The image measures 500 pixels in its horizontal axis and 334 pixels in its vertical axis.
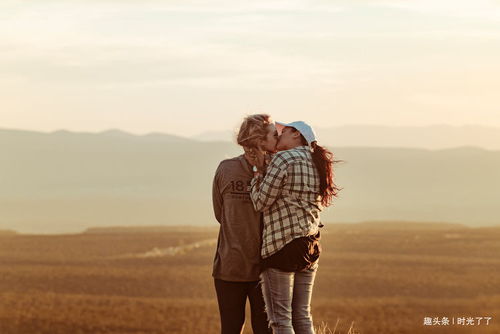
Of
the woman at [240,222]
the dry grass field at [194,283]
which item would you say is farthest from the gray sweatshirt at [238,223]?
the dry grass field at [194,283]

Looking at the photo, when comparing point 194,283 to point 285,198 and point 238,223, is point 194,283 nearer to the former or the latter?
point 238,223

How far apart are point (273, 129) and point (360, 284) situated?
157ft

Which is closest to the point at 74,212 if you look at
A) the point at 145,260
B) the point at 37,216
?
the point at 37,216

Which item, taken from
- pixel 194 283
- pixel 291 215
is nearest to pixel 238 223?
pixel 291 215

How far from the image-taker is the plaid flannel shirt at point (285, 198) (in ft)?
14.1

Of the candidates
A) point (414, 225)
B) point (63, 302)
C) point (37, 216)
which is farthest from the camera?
point (37, 216)

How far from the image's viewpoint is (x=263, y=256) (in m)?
4.40

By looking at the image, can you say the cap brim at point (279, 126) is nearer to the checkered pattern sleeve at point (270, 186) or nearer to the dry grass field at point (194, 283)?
the checkered pattern sleeve at point (270, 186)

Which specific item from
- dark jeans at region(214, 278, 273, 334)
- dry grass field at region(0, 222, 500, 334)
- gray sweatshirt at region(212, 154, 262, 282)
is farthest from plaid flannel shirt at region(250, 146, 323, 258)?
dry grass field at region(0, 222, 500, 334)

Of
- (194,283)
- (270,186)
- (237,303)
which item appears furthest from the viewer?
(194,283)

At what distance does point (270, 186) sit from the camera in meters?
4.26

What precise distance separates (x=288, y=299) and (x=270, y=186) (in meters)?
0.65

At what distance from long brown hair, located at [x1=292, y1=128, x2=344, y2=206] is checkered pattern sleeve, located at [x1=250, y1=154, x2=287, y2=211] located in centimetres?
24

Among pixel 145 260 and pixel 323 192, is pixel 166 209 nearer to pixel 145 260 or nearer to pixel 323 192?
pixel 145 260
